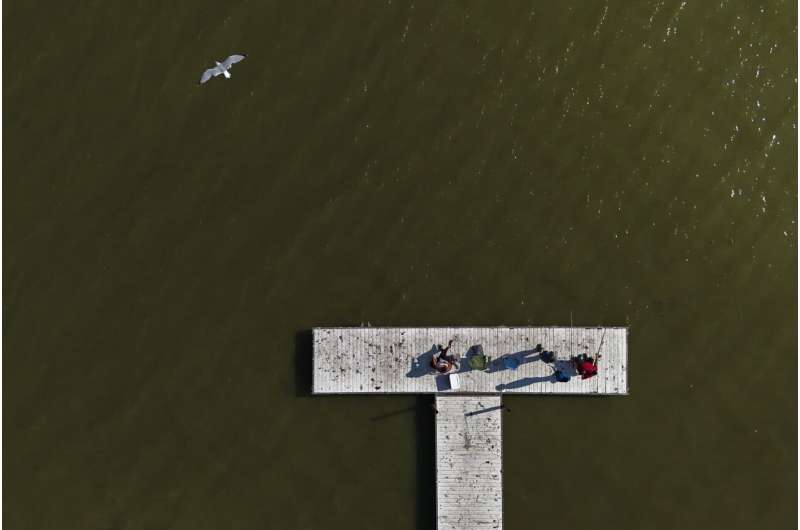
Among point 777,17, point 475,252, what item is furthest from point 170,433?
point 777,17

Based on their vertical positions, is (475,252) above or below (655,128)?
below

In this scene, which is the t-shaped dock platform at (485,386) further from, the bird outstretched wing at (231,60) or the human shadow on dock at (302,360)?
the bird outstretched wing at (231,60)

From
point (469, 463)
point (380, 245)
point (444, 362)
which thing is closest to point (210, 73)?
point (380, 245)

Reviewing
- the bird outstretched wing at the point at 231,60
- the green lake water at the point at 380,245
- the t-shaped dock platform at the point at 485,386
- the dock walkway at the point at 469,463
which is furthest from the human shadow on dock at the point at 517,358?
the bird outstretched wing at the point at 231,60

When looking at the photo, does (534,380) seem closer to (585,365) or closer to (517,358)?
(517,358)

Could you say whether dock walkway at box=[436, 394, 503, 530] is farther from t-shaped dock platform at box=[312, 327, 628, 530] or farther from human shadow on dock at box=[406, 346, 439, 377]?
human shadow on dock at box=[406, 346, 439, 377]

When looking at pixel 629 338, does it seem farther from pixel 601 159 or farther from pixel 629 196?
pixel 601 159

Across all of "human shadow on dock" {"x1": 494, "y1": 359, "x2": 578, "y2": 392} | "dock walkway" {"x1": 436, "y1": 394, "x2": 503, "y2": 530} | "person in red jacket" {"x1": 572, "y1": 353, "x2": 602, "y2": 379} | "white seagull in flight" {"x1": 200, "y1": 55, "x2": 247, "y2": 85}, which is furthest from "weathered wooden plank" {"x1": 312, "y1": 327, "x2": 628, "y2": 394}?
"white seagull in flight" {"x1": 200, "y1": 55, "x2": 247, "y2": 85}
